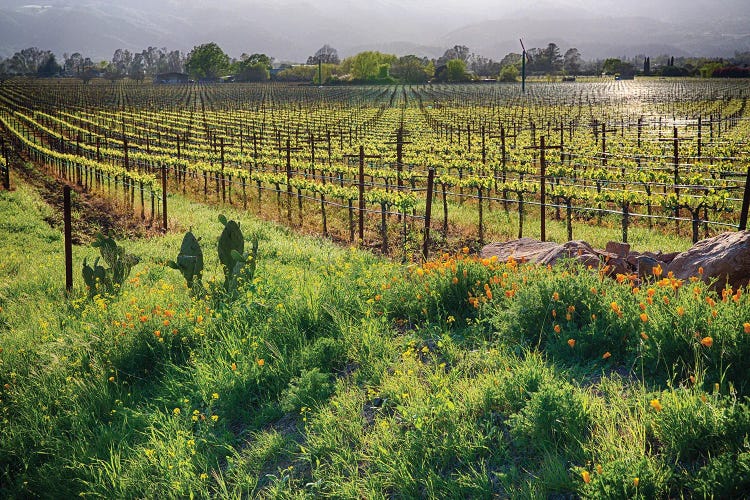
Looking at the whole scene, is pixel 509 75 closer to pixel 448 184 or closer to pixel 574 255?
pixel 448 184

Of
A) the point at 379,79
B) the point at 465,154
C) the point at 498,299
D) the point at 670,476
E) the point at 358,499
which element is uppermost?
the point at 379,79

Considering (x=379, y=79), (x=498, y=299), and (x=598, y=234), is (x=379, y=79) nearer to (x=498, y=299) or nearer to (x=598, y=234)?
(x=598, y=234)

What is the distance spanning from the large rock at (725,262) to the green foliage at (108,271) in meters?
7.19

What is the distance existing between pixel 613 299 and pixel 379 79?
417ft

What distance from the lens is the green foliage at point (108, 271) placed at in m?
9.01

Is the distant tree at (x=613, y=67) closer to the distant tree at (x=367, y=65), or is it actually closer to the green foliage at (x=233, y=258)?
the distant tree at (x=367, y=65)

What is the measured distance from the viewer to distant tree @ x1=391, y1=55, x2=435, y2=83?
12988 cm

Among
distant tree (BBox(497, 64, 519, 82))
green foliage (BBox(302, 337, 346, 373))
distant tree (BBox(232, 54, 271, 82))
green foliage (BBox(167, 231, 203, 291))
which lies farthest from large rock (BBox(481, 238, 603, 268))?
distant tree (BBox(232, 54, 271, 82))

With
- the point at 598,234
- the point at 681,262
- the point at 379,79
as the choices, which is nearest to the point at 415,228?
the point at 598,234

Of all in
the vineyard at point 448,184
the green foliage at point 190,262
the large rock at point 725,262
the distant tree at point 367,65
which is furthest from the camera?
the distant tree at point 367,65

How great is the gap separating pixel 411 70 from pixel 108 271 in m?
128

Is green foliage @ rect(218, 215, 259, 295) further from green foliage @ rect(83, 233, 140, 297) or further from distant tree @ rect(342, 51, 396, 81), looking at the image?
distant tree @ rect(342, 51, 396, 81)

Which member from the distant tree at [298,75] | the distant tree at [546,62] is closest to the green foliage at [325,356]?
the distant tree at [298,75]

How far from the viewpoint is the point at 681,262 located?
7828mm
